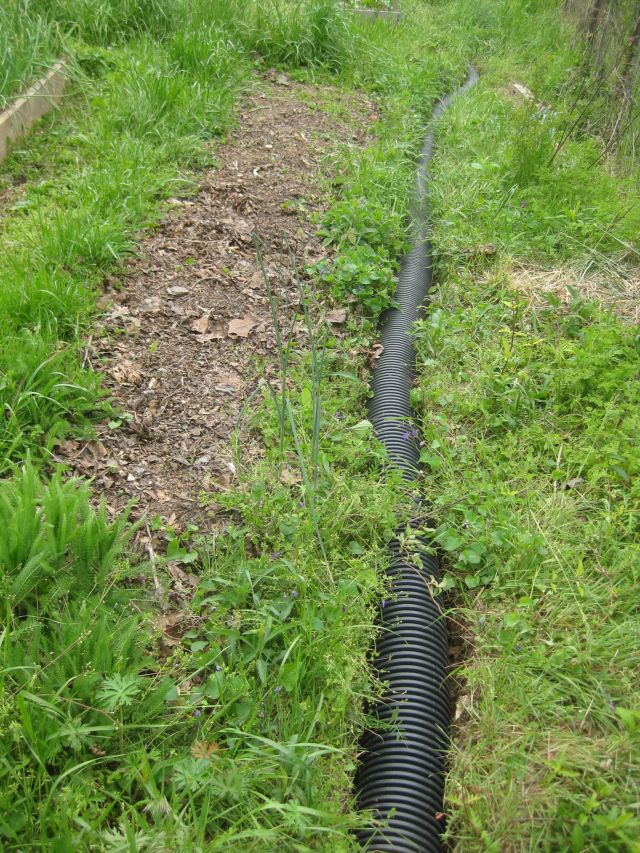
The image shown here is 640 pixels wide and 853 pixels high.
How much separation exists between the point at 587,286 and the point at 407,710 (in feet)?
9.13

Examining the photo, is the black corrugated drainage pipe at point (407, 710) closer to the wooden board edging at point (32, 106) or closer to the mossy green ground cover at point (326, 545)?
the mossy green ground cover at point (326, 545)

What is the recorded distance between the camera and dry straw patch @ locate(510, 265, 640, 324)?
3.59 meters

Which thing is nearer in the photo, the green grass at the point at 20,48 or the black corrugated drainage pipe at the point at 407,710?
the black corrugated drainage pipe at the point at 407,710

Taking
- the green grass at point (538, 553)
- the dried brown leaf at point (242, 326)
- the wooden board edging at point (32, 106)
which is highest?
the wooden board edging at point (32, 106)

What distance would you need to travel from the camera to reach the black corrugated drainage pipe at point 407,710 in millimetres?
1853

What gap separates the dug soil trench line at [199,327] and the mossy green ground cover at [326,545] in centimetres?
15

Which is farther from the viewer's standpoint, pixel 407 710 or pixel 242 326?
pixel 242 326

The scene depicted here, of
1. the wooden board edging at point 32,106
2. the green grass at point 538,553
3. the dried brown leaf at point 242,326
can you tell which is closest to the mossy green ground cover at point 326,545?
the green grass at point 538,553

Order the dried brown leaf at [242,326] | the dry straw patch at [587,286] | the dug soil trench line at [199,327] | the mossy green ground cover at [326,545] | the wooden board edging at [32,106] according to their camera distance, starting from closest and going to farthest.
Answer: the mossy green ground cover at [326,545] → the dug soil trench line at [199,327] → the dried brown leaf at [242,326] → the dry straw patch at [587,286] → the wooden board edging at [32,106]

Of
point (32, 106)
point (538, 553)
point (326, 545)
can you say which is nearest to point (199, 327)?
point (326, 545)

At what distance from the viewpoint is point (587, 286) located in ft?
12.2

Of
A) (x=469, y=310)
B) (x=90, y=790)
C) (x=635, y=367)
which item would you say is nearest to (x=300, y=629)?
(x=90, y=790)

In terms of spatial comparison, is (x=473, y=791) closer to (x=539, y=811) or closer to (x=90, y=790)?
(x=539, y=811)

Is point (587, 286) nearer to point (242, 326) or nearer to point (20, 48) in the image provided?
point (242, 326)
